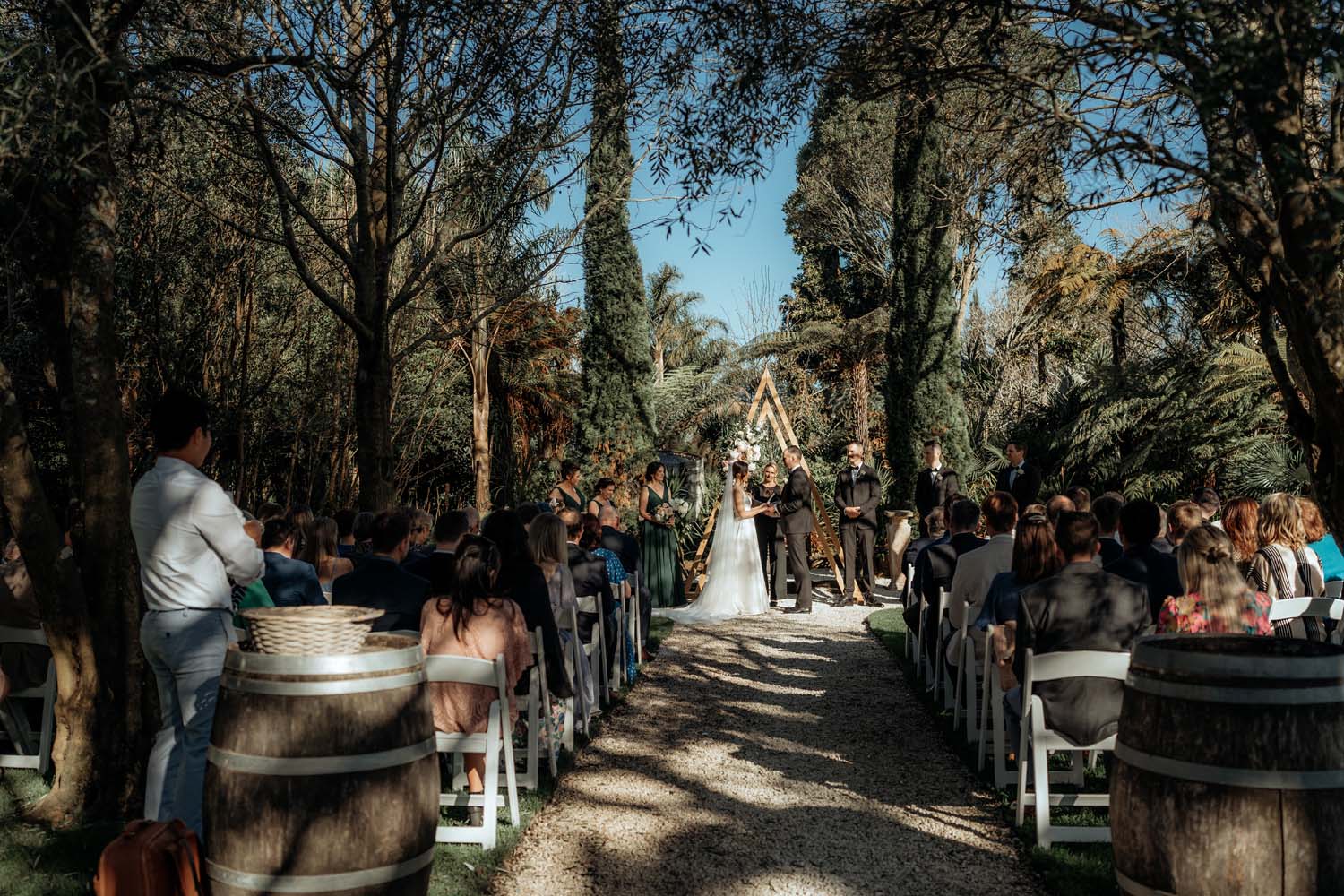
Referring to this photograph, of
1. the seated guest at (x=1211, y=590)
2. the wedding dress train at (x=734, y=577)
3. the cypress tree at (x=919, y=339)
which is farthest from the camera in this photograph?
the cypress tree at (x=919, y=339)

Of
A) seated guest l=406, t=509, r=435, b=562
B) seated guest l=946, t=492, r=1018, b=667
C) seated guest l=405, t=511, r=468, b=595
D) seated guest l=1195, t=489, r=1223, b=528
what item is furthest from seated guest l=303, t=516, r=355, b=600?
seated guest l=1195, t=489, r=1223, b=528

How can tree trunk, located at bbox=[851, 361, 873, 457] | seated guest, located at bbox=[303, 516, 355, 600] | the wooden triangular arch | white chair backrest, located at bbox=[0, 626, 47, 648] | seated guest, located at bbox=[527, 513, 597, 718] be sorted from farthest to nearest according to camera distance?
tree trunk, located at bbox=[851, 361, 873, 457], the wooden triangular arch, seated guest, located at bbox=[303, 516, 355, 600], seated guest, located at bbox=[527, 513, 597, 718], white chair backrest, located at bbox=[0, 626, 47, 648]

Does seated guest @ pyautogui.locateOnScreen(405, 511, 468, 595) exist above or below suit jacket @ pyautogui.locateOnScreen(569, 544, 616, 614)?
above

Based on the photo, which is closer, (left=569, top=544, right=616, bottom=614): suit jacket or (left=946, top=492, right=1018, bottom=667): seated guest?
(left=946, top=492, right=1018, bottom=667): seated guest

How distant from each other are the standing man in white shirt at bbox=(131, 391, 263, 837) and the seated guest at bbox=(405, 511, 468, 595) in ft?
4.53

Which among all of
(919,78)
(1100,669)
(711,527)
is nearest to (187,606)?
(1100,669)

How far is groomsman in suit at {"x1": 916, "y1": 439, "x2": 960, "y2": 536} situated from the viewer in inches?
561

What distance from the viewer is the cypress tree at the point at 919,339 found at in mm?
18141

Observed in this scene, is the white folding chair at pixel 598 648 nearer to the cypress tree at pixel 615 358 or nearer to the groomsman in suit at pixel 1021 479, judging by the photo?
the groomsman in suit at pixel 1021 479

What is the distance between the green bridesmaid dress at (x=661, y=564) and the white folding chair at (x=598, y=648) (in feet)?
19.1

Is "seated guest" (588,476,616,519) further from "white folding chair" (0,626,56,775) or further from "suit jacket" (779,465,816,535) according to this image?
"white folding chair" (0,626,56,775)

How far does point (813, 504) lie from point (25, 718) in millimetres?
10790

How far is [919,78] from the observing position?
5.54 meters

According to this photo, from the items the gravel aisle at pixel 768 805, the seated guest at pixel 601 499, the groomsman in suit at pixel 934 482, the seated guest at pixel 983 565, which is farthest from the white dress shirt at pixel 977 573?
the groomsman in suit at pixel 934 482
